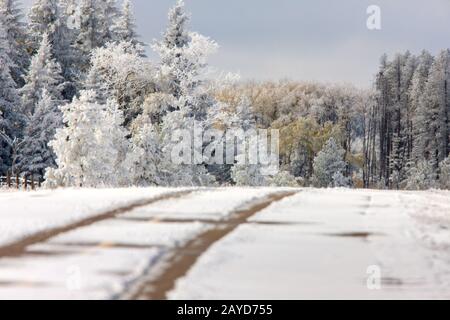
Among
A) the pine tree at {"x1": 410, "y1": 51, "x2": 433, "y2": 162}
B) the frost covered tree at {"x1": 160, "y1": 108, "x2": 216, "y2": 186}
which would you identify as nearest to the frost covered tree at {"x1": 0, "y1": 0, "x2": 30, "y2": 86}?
the frost covered tree at {"x1": 160, "y1": 108, "x2": 216, "y2": 186}

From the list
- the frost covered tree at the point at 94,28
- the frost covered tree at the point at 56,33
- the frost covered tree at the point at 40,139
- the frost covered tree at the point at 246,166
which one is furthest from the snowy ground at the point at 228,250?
the frost covered tree at the point at 94,28

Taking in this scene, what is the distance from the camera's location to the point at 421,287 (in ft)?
31.9

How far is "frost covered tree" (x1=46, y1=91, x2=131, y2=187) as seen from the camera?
46781 millimetres

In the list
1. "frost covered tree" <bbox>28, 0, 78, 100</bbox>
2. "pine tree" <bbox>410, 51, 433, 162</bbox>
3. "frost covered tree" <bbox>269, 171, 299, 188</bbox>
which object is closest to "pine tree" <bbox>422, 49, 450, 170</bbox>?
"pine tree" <bbox>410, 51, 433, 162</bbox>

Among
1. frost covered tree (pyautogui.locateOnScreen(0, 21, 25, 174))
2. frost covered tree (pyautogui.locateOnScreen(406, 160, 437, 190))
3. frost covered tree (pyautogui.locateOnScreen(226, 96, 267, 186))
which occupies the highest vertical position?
frost covered tree (pyautogui.locateOnScreen(0, 21, 25, 174))

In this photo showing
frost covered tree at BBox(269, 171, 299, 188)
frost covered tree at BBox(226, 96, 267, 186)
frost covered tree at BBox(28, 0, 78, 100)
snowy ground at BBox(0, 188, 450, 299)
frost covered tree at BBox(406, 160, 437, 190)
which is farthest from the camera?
frost covered tree at BBox(406, 160, 437, 190)

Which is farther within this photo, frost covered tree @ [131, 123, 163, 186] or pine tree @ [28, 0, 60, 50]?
pine tree @ [28, 0, 60, 50]

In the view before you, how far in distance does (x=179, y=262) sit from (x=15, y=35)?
199ft

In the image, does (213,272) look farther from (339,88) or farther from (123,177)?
(339,88)

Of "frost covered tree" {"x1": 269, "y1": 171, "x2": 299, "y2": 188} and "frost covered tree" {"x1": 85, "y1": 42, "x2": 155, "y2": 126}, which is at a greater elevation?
"frost covered tree" {"x1": 85, "y1": 42, "x2": 155, "y2": 126}

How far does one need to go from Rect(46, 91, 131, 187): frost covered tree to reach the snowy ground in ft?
91.6

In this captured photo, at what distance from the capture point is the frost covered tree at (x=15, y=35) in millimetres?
64938

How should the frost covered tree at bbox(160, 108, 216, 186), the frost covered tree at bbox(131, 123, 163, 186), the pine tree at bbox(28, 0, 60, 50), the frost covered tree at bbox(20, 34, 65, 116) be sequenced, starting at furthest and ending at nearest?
1. the pine tree at bbox(28, 0, 60, 50)
2. the frost covered tree at bbox(20, 34, 65, 116)
3. the frost covered tree at bbox(160, 108, 216, 186)
4. the frost covered tree at bbox(131, 123, 163, 186)

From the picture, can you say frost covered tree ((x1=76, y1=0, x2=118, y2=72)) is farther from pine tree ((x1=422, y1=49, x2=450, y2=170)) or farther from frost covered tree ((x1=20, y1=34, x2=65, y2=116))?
pine tree ((x1=422, y1=49, x2=450, y2=170))
